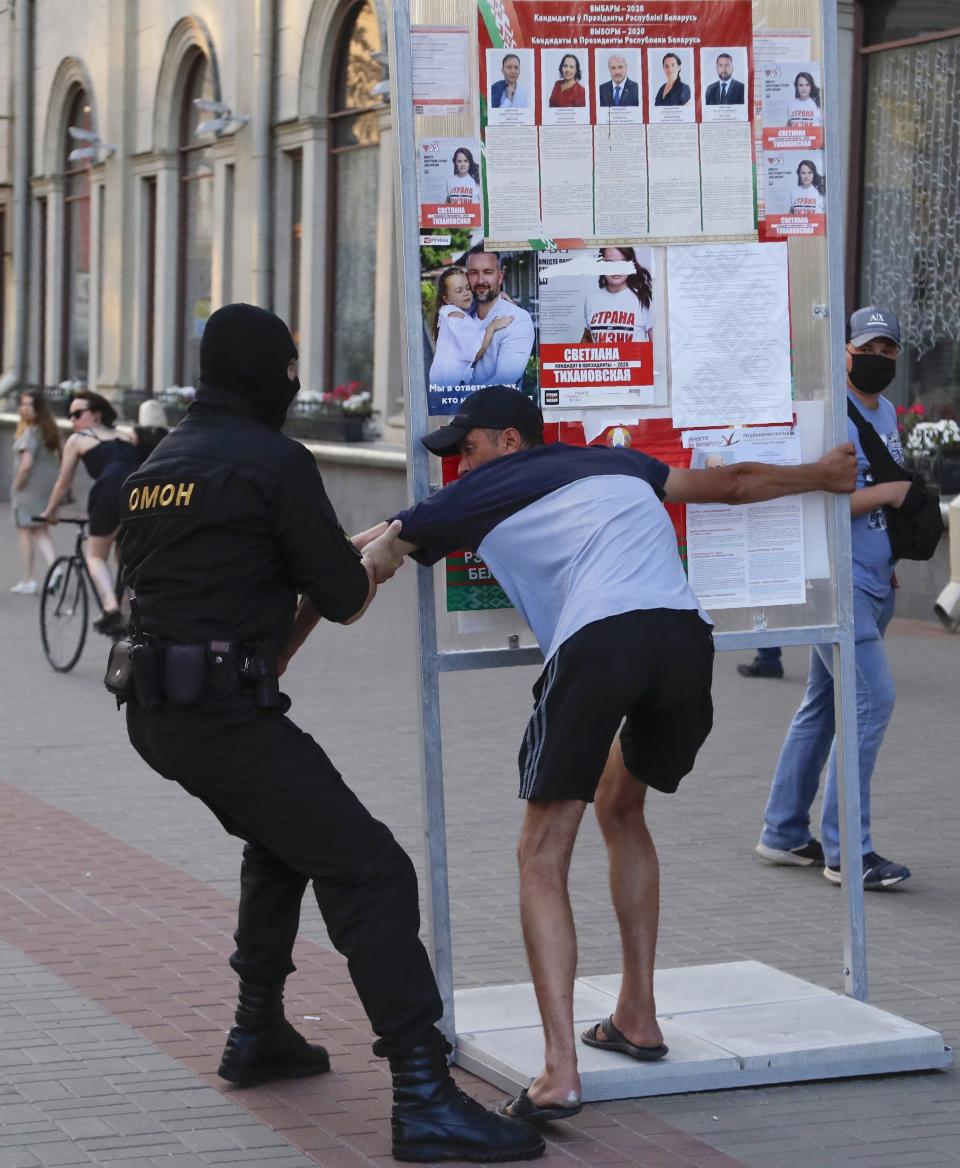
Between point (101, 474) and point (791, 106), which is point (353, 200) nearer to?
point (101, 474)

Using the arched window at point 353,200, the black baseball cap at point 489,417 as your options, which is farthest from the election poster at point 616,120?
the arched window at point 353,200

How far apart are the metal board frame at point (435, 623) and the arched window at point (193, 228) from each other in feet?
73.7

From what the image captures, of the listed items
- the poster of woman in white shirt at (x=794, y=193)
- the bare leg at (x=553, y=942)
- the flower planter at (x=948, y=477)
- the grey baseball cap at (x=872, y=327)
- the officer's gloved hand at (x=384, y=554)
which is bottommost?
the bare leg at (x=553, y=942)

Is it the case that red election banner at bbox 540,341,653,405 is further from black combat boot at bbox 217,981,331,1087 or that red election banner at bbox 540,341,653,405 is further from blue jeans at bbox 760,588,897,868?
blue jeans at bbox 760,588,897,868

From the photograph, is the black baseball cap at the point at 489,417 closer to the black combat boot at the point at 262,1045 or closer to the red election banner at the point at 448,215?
the red election banner at the point at 448,215

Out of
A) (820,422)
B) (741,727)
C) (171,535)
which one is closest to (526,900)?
(171,535)

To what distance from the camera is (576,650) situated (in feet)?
15.9

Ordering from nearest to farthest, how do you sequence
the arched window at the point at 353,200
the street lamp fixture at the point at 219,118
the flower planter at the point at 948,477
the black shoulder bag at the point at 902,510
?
the black shoulder bag at the point at 902,510
the flower planter at the point at 948,477
the arched window at the point at 353,200
the street lamp fixture at the point at 219,118

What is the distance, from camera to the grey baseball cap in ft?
24.0

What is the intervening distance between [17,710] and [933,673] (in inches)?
211

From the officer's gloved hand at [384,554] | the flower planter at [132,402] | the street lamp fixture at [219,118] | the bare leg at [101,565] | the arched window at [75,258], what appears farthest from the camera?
the arched window at [75,258]

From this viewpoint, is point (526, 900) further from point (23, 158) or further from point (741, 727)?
point (23, 158)

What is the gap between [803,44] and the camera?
5656mm

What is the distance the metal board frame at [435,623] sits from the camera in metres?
5.32
